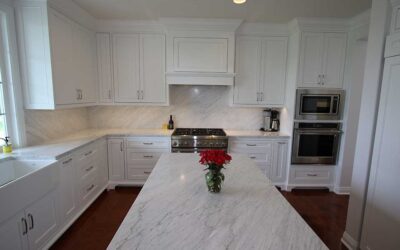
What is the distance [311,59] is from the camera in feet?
10.2

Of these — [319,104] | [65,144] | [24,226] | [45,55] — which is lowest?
[24,226]

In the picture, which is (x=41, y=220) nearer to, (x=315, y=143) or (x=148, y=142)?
(x=148, y=142)

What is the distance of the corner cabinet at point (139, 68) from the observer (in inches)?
129

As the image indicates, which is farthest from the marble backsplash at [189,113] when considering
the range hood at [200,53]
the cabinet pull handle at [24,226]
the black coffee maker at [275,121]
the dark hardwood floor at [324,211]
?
the cabinet pull handle at [24,226]

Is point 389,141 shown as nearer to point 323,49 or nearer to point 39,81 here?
point 323,49

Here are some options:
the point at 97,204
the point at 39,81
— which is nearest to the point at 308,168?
the point at 97,204

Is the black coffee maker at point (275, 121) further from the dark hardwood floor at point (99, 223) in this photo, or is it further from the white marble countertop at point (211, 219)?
the dark hardwood floor at point (99, 223)

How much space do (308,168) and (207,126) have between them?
1802 millimetres

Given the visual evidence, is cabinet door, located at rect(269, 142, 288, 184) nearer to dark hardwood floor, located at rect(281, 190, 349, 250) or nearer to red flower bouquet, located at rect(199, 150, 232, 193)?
dark hardwood floor, located at rect(281, 190, 349, 250)

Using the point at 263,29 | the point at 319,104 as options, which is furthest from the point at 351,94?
the point at 263,29

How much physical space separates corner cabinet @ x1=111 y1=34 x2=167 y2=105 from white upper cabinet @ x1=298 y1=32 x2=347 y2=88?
215cm

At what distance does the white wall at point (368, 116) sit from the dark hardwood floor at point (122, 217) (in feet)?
1.11

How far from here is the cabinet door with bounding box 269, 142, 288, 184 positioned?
3344 millimetres

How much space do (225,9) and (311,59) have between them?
148 cm
